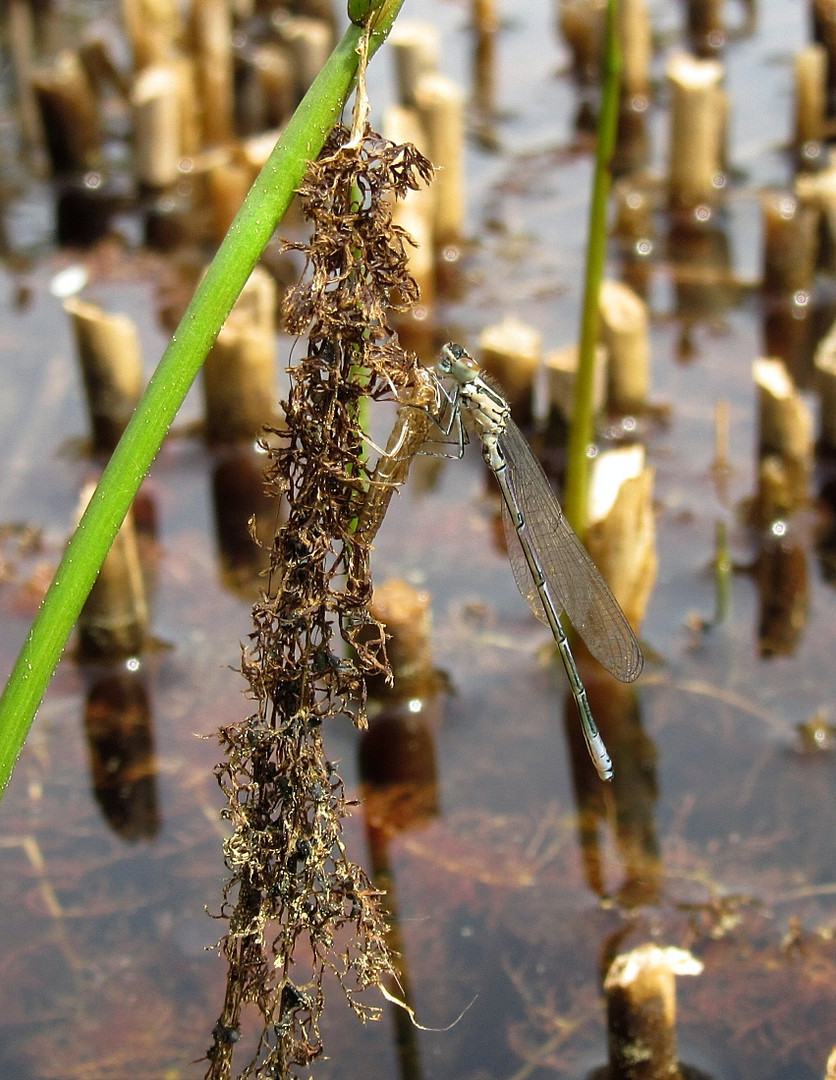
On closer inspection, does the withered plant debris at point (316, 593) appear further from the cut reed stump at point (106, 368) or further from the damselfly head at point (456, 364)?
the cut reed stump at point (106, 368)

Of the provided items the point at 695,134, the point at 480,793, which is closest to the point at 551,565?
the point at 480,793

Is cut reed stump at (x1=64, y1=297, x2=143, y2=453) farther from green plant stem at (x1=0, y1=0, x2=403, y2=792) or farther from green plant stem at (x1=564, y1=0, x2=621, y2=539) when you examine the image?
green plant stem at (x1=0, y1=0, x2=403, y2=792)

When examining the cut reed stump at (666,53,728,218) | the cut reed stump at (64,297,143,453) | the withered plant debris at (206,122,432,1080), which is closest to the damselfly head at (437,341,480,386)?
the withered plant debris at (206,122,432,1080)

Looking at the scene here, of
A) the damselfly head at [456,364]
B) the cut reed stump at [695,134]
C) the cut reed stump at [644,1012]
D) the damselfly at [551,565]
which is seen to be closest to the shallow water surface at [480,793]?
the cut reed stump at [644,1012]

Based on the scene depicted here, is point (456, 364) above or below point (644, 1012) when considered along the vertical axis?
above

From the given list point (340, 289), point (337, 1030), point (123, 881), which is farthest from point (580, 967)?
point (340, 289)

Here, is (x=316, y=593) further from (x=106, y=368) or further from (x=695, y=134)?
(x=695, y=134)

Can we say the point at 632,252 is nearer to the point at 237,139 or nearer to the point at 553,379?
the point at 553,379
